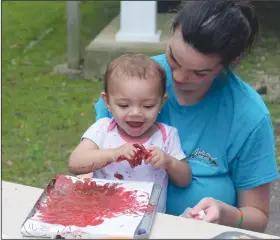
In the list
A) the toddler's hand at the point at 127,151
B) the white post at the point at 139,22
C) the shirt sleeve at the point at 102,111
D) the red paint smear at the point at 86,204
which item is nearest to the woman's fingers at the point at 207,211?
the red paint smear at the point at 86,204

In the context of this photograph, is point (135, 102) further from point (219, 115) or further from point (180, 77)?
point (219, 115)

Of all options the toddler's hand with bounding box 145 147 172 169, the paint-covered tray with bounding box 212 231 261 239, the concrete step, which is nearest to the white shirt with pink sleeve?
the toddler's hand with bounding box 145 147 172 169

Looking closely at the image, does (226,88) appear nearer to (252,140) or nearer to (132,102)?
(252,140)

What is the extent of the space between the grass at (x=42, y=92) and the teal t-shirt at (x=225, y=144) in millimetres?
2232

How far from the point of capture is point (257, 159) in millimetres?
2125

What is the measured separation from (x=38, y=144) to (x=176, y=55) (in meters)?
3.02

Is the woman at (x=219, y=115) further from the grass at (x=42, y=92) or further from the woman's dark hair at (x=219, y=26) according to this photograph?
the grass at (x=42, y=92)

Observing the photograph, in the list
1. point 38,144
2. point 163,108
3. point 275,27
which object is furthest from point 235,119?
point 275,27

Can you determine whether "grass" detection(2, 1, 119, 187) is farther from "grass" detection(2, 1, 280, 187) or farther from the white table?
the white table

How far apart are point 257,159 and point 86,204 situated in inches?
26.1

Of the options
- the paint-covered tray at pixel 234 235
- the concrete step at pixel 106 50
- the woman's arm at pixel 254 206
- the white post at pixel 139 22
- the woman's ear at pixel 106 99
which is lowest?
the concrete step at pixel 106 50

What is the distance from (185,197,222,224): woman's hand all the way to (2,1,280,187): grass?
244 centimetres

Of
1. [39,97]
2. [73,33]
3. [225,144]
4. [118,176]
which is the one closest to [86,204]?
[118,176]

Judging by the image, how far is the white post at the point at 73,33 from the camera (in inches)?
256
